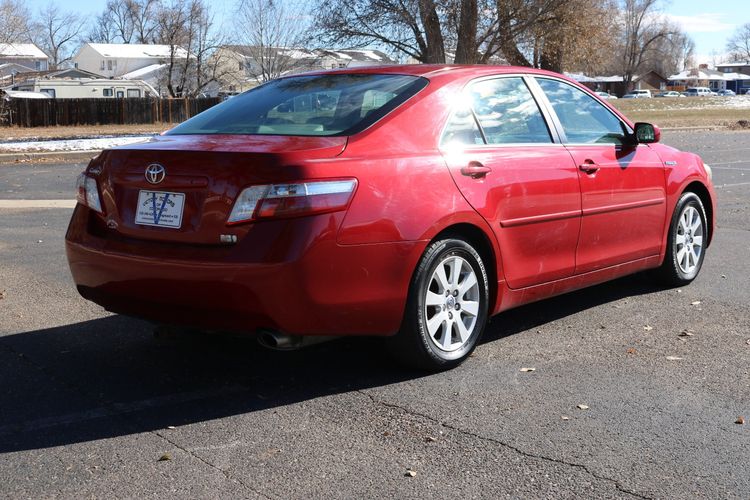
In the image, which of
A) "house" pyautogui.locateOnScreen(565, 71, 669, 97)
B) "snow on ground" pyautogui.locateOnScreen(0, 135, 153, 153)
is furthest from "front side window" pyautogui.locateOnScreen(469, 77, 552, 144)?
"house" pyautogui.locateOnScreen(565, 71, 669, 97)

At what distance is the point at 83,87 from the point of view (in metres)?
77.4

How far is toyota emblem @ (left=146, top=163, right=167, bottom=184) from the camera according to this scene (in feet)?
14.8

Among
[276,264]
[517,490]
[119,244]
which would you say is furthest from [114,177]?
[517,490]

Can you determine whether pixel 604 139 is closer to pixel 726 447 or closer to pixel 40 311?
pixel 726 447

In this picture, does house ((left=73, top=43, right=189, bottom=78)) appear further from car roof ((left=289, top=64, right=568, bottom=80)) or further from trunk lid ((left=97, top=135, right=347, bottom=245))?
trunk lid ((left=97, top=135, right=347, bottom=245))

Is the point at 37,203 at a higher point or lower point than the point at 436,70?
lower

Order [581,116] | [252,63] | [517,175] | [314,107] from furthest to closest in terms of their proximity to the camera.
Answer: [252,63]
[581,116]
[517,175]
[314,107]

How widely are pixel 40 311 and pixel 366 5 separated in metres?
26.5

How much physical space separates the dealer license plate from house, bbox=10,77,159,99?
2875 inches

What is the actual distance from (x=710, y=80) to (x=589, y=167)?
175m

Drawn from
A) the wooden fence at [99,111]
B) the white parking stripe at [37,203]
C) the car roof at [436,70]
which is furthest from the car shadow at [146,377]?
the wooden fence at [99,111]

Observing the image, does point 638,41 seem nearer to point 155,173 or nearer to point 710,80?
point 710,80

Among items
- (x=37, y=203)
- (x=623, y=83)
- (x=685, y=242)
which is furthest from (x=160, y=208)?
(x=623, y=83)

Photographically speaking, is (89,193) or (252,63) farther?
(252,63)
